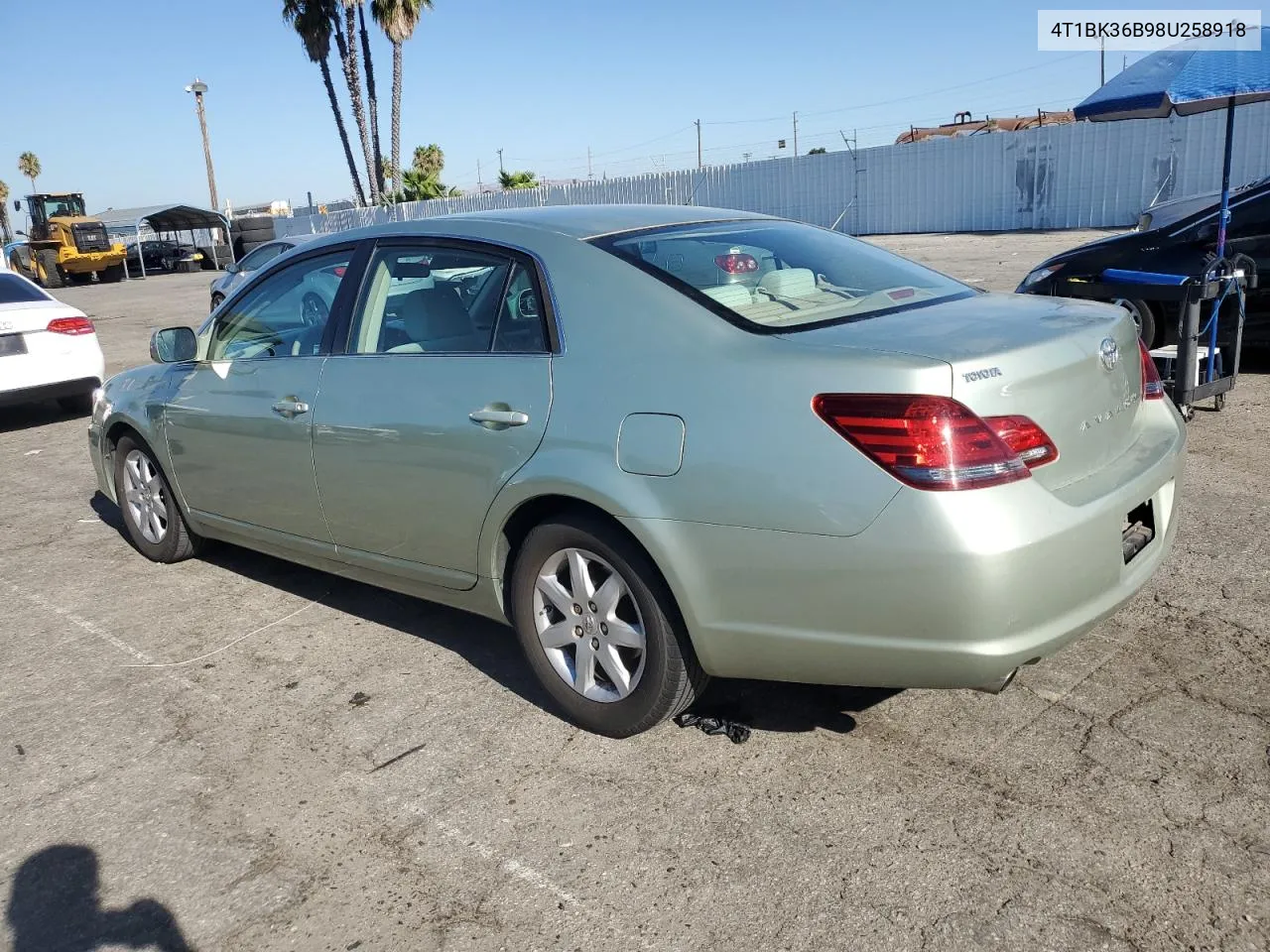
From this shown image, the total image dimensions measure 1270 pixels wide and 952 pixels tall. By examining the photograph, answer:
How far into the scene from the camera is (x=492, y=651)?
413 cm

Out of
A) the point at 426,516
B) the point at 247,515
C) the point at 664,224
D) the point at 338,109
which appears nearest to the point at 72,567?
the point at 247,515

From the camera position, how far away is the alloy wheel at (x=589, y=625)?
321 cm

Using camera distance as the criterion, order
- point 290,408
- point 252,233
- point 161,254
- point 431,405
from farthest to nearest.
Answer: point 161,254 < point 252,233 < point 290,408 < point 431,405

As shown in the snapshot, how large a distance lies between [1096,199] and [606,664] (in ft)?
75.2

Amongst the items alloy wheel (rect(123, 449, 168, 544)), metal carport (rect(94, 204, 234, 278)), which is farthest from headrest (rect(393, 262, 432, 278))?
metal carport (rect(94, 204, 234, 278))

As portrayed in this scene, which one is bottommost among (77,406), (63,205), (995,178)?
(77,406)

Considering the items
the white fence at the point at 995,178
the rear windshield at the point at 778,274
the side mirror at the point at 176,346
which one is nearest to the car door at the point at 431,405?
the rear windshield at the point at 778,274

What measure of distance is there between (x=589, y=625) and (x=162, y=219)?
44.4 m

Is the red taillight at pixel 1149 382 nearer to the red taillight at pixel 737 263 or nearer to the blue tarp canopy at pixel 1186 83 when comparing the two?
the red taillight at pixel 737 263

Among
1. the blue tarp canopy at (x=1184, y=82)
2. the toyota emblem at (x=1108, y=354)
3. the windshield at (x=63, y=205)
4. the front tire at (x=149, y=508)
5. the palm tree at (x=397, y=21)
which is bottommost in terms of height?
the front tire at (x=149, y=508)

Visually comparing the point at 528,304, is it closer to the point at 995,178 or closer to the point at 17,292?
the point at 17,292

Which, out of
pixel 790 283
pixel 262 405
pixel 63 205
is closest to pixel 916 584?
pixel 790 283

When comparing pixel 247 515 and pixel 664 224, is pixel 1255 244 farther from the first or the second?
pixel 247 515

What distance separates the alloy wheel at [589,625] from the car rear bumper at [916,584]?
273mm
